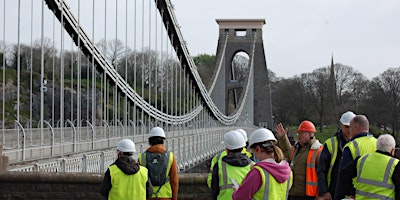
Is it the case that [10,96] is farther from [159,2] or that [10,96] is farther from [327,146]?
[327,146]

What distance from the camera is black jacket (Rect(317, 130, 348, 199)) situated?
6.79 meters

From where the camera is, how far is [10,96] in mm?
28938

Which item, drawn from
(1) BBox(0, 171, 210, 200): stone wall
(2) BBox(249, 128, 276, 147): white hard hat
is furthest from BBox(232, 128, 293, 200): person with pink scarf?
(1) BBox(0, 171, 210, 200): stone wall

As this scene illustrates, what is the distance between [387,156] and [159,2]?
2229 cm

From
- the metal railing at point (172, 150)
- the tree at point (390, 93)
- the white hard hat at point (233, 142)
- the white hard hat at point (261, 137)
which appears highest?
the tree at point (390, 93)

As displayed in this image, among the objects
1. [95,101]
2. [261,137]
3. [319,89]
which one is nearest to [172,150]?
[95,101]

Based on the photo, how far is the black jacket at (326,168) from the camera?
267 inches

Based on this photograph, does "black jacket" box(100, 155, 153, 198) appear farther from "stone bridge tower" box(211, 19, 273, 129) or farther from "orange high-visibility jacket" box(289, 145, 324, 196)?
"stone bridge tower" box(211, 19, 273, 129)

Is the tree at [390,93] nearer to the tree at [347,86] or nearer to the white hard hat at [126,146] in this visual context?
the tree at [347,86]

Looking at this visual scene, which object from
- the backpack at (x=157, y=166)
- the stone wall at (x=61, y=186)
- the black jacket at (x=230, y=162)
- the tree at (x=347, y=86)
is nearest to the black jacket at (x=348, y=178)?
the black jacket at (x=230, y=162)

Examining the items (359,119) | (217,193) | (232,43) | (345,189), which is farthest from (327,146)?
(232,43)

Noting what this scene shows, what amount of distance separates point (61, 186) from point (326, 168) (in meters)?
4.25

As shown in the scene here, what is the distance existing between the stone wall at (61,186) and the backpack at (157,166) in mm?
2570

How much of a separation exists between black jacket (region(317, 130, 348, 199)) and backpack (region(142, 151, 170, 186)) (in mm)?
1516
